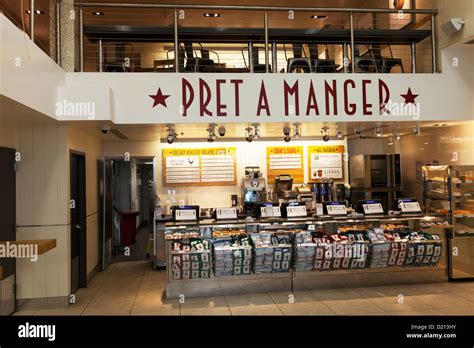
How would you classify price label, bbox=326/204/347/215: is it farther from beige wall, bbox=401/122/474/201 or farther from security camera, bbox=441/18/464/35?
security camera, bbox=441/18/464/35

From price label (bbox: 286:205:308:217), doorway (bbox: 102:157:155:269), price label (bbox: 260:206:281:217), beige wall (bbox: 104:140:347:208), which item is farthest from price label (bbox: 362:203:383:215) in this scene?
doorway (bbox: 102:157:155:269)

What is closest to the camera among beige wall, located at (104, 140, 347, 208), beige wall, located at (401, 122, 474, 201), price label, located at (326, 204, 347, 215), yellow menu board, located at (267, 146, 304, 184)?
price label, located at (326, 204, 347, 215)

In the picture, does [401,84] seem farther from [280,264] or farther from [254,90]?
[280,264]

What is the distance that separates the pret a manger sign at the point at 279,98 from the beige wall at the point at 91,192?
187 centimetres

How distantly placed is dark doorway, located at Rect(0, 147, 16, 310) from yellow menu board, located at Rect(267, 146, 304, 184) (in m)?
5.12

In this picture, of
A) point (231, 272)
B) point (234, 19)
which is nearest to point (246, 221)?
point (231, 272)

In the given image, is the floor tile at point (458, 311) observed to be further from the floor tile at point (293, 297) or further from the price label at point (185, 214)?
the price label at point (185, 214)

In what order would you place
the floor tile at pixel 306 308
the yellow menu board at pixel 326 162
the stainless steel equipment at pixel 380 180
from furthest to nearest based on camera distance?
the yellow menu board at pixel 326 162
the stainless steel equipment at pixel 380 180
the floor tile at pixel 306 308

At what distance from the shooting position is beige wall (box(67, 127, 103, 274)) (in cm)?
669

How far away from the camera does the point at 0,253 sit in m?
4.61

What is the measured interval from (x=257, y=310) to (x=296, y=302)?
0.60 meters

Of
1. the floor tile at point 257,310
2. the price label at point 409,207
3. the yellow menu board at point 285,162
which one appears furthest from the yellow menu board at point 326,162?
the floor tile at point 257,310

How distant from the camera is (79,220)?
21.5 ft

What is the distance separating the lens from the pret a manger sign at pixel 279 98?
18.1ft
